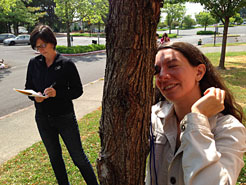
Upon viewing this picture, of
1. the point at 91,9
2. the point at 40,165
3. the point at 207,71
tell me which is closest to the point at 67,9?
the point at 91,9

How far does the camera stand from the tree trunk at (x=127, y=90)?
1.25m

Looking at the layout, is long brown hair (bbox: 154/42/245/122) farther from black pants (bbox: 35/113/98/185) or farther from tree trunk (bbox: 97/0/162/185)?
black pants (bbox: 35/113/98/185)

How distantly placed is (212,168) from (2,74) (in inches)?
525

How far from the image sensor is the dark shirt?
103 inches

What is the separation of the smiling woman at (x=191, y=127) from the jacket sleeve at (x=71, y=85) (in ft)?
4.26

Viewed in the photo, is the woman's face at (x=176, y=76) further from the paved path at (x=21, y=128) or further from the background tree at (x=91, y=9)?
the background tree at (x=91, y=9)

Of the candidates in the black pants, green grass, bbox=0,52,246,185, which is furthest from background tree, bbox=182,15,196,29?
the black pants

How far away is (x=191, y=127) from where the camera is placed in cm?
115

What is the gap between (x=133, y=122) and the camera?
136 cm

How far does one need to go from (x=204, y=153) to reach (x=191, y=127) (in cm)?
14

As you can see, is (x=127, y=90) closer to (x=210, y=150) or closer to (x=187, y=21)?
(x=210, y=150)

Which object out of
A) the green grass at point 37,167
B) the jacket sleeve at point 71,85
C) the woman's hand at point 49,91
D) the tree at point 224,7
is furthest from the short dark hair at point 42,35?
the tree at point 224,7

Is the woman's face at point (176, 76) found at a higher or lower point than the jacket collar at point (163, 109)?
higher

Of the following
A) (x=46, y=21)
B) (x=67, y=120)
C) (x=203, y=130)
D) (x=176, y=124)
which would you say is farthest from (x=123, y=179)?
(x=46, y=21)
